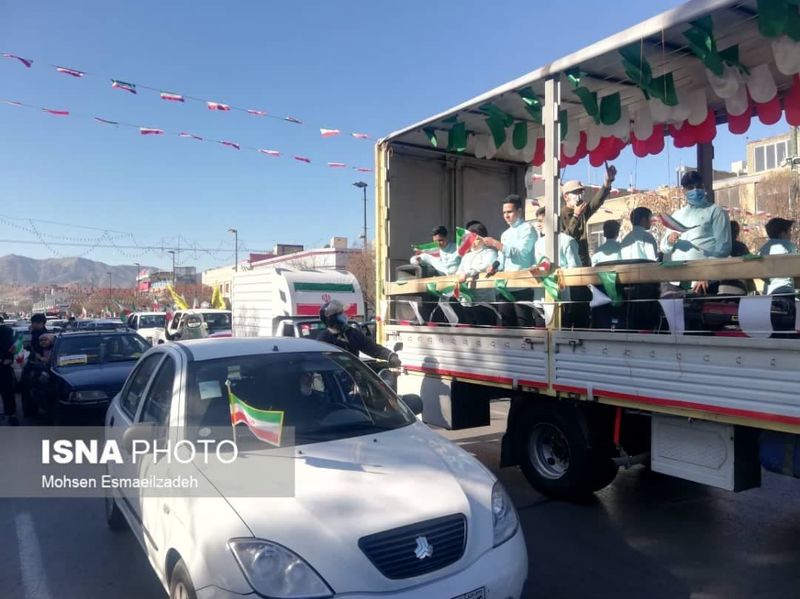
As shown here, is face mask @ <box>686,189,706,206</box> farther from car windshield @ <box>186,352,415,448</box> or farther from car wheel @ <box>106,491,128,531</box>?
car wheel @ <box>106,491,128,531</box>

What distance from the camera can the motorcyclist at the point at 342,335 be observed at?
20.1 ft

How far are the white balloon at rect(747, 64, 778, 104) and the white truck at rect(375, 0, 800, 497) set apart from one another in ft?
0.07

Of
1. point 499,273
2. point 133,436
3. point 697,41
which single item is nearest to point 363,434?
point 133,436

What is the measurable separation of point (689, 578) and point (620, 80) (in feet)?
15.2

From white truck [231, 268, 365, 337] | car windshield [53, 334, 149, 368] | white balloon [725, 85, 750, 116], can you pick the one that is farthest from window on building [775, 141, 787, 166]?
car windshield [53, 334, 149, 368]

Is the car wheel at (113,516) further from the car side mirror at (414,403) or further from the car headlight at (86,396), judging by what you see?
the car headlight at (86,396)

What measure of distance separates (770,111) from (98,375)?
30.4 ft

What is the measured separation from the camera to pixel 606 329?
4.93 metres

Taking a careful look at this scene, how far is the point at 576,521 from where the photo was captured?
5.02m

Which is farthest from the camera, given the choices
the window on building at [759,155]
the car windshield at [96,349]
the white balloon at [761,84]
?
the window on building at [759,155]

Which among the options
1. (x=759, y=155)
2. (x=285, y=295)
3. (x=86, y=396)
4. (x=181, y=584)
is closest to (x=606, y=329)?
(x=181, y=584)

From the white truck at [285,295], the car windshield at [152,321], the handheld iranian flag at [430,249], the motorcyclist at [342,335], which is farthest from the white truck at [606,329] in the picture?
the car windshield at [152,321]

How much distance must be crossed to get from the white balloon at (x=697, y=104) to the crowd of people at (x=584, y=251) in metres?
0.99

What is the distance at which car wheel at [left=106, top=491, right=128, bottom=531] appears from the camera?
4.95m
